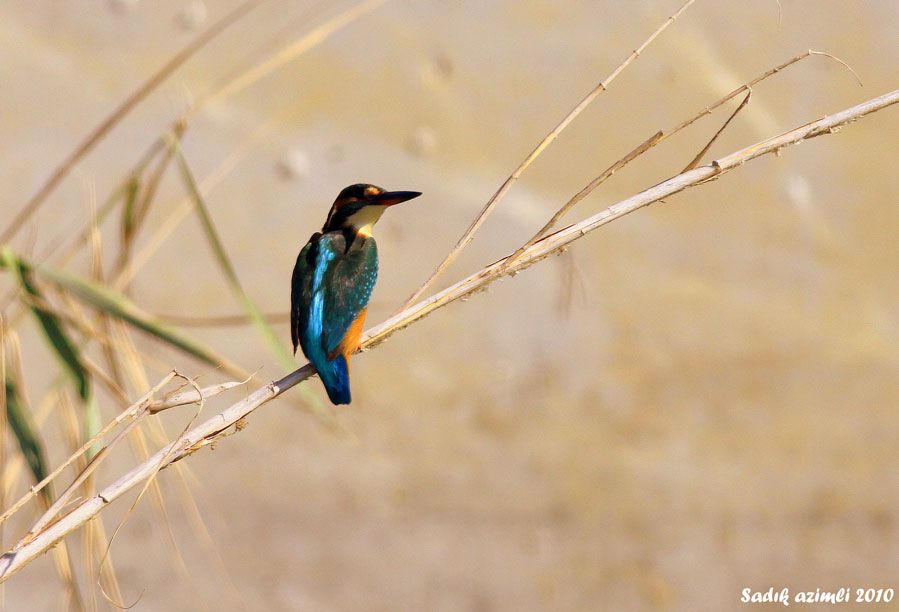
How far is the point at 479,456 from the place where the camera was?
22.5ft

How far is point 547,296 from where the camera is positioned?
695 centimetres

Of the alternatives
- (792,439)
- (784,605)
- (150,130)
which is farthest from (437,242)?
(784,605)

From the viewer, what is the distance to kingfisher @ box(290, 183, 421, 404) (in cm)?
231

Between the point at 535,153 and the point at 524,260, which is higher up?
the point at 535,153

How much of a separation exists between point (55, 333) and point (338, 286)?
1.77 ft

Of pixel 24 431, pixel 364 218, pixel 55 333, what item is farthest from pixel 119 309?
pixel 364 218

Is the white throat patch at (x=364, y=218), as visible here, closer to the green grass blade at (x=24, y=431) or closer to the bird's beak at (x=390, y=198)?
the bird's beak at (x=390, y=198)

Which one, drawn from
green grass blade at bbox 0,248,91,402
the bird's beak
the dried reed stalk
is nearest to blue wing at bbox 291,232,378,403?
the bird's beak

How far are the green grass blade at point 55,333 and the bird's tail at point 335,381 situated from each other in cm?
41

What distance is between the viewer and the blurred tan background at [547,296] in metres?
6.75

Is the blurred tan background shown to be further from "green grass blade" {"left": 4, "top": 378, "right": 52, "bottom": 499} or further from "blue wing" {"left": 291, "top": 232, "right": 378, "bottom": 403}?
"green grass blade" {"left": 4, "top": 378, "right": 52, "bottom": 499}

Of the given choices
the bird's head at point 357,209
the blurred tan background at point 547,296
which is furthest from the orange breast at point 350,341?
the blurred tan background at point 547,296

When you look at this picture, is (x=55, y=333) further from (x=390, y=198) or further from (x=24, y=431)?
(x=390, y=198)

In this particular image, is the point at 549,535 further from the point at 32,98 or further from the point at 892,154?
the point at 32,98
